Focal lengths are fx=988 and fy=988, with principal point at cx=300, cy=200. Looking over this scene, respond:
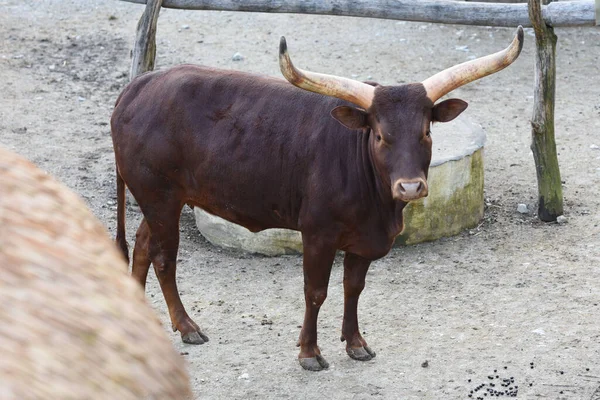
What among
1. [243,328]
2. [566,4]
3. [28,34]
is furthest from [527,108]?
[28,34]

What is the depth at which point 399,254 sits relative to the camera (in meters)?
7.27

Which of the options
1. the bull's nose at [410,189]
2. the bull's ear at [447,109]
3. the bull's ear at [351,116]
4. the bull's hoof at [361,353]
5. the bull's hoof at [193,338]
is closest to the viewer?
the bull's nose at [410,189]

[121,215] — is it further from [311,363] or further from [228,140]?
[311,363]

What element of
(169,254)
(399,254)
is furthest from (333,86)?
(399,254)

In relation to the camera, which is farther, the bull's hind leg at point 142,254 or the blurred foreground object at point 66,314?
the bull's hind leg at point 142,254

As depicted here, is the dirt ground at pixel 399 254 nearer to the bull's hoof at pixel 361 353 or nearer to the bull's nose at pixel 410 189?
the bull's hoof at pixel 361 353

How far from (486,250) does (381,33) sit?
5.51 meters

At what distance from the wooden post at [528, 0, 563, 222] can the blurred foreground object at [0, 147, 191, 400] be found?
6.13 metres

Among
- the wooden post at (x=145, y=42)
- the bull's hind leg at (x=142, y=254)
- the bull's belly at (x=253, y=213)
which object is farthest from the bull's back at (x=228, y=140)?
the wooden post at (x=145, y=42)

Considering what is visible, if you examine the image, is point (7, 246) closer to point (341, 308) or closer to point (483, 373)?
point (483, 373)

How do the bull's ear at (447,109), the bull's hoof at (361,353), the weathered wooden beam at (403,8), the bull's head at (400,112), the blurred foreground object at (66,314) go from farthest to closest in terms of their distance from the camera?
the weathered wooden beam at (403,8) < the bull's hoof at (361,353) < the bull's ear at (447,109) < the bull's head at (400,112) < the blurred foreground object at (66,314)

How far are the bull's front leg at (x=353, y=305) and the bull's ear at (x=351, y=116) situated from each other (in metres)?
0.89

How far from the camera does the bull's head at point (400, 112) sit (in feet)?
16.5

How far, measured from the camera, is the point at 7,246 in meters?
1.64
